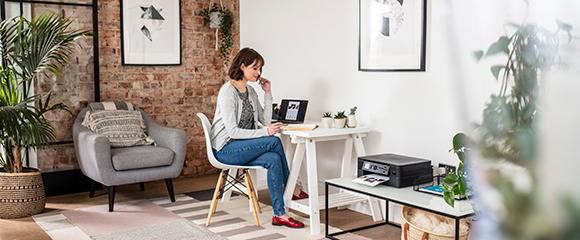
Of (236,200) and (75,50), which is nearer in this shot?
(236,200)

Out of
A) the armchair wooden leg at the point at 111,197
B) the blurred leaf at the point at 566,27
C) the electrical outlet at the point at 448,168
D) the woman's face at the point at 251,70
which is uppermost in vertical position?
the woman's face at the point at 251,70

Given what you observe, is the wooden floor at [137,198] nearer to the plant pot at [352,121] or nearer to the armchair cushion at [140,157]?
the armchair cushion at [140,157]

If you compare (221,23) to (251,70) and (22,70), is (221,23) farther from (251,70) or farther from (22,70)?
(22,70)

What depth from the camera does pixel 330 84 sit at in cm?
363

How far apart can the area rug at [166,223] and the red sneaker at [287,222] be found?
3cm

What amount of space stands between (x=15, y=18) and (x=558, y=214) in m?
4.06

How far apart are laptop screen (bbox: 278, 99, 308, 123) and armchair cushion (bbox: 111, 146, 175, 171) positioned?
2.82 ft

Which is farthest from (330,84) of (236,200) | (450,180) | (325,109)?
(450,180)

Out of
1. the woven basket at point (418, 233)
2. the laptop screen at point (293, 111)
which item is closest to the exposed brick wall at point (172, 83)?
the laptop screen at point (293, 111)

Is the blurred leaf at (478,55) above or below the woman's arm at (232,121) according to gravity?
above

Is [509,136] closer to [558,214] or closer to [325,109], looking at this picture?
[558,214]

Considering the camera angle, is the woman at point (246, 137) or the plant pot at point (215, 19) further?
the plant pot at point (215, 19)

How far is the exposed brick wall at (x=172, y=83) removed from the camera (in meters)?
4.12

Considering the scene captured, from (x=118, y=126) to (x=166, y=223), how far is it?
1.01 meters
